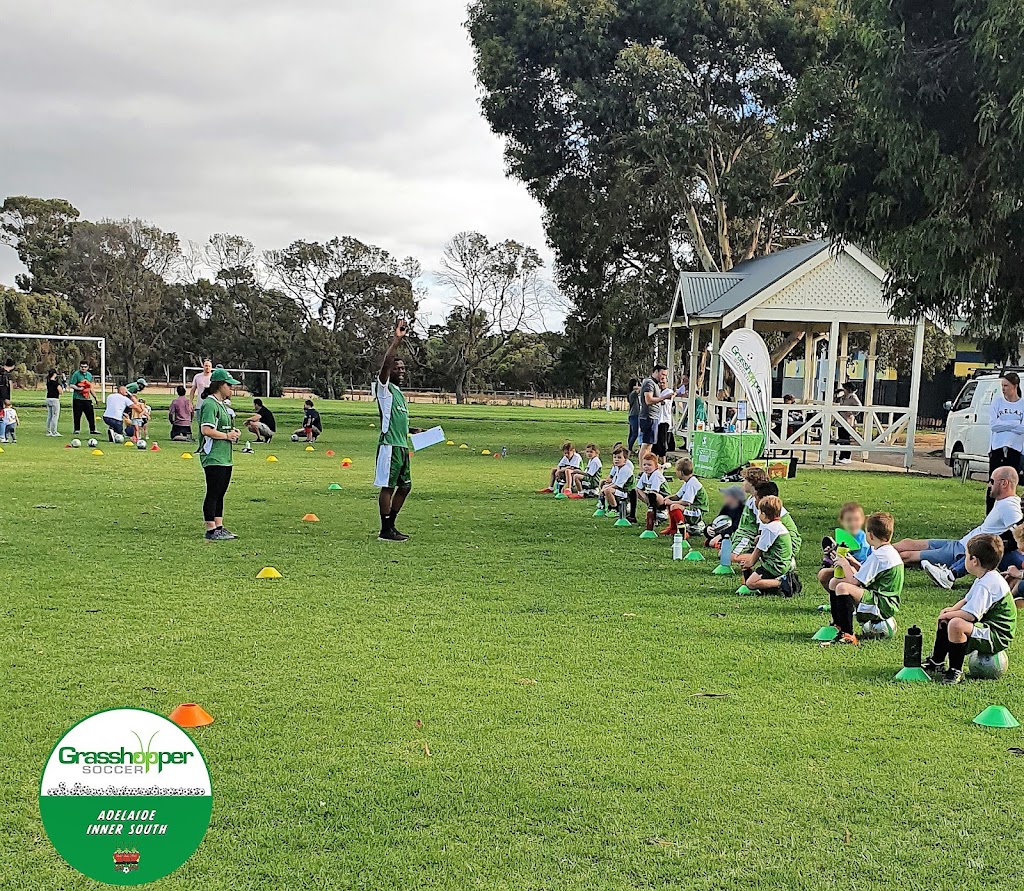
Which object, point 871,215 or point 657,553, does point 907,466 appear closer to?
point 871,215

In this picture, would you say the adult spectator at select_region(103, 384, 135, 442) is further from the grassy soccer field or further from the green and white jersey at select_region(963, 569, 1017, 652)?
the green and white jersey at select_region(963, 569, 1017, 652)

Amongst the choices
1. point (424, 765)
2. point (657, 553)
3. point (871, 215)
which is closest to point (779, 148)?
point (871, 215)

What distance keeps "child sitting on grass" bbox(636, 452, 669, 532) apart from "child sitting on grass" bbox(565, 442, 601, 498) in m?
2.66

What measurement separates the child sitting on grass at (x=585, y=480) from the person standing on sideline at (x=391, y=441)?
494cm

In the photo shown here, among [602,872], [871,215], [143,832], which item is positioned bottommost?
[602,872]

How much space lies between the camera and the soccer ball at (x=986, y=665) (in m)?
6.11

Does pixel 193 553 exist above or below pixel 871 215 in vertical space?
below

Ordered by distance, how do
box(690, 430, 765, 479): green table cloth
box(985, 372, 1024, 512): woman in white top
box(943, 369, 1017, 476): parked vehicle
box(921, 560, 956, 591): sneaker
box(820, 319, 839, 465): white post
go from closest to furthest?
box(921, 560, 956, 591): sneaker → box(985, 372, 1024, 512): woman in white top → box(690, 430, 765, 479): green table cloth → box(943, 369, 1017, 476): parked vehicle → box(820, 319, 839, 465): white post

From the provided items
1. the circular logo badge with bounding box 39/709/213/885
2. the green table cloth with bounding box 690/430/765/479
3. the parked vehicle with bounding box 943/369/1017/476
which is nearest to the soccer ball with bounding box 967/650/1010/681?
the circular logo badge with bounding box 39/709/213/885

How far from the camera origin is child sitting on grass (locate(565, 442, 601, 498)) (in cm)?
1533

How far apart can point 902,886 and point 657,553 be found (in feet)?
22.7

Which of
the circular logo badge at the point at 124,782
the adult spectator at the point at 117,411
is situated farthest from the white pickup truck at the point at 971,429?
the circular logo badge at the point at 124,782

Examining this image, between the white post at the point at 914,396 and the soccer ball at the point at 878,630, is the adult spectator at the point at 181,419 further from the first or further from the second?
the soccer ball at the point at 878,630

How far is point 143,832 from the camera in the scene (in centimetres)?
279
